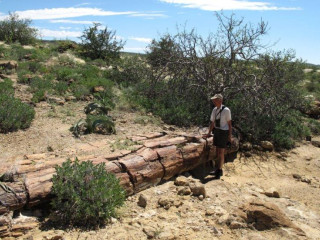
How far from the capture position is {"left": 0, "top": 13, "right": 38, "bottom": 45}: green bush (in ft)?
49.8

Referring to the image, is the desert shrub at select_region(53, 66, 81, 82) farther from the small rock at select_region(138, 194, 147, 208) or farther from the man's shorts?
the small rock at select_region(138, 194, 147, 208)

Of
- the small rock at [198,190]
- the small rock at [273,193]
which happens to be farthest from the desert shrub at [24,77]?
the small rock at [273,193]

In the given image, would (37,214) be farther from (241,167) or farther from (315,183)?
(315,183)

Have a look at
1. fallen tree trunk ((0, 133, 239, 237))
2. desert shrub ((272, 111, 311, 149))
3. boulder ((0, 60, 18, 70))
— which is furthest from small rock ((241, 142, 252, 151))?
boulder ((0, 60, 18, 70))

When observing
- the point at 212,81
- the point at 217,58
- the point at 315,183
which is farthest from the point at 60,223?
the point at 217,58

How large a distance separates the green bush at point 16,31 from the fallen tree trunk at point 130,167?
39.5ft

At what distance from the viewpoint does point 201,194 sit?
4.84m

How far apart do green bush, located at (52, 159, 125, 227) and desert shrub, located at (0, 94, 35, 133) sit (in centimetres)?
273

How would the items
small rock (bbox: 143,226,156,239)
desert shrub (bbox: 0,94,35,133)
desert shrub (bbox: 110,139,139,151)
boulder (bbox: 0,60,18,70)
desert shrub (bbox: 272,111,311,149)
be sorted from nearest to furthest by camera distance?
small rock (bbox: 143,226,156,239) → desert shrub (bbox: 110,139,139,151) → desert shrub (bbox: 0,94,35,133) → desert shrub (bbox: 272,111,311,149) → boulder (bbox: 0,60,18,70)

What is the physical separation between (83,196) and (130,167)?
1.07 meters

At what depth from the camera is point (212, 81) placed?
331 inches

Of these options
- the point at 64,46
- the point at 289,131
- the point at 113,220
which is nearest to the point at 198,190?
the point at 113,220

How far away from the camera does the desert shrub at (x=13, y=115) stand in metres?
6.10

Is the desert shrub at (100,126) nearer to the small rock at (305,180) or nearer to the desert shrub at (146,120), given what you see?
the desert shrub at (146,120)
